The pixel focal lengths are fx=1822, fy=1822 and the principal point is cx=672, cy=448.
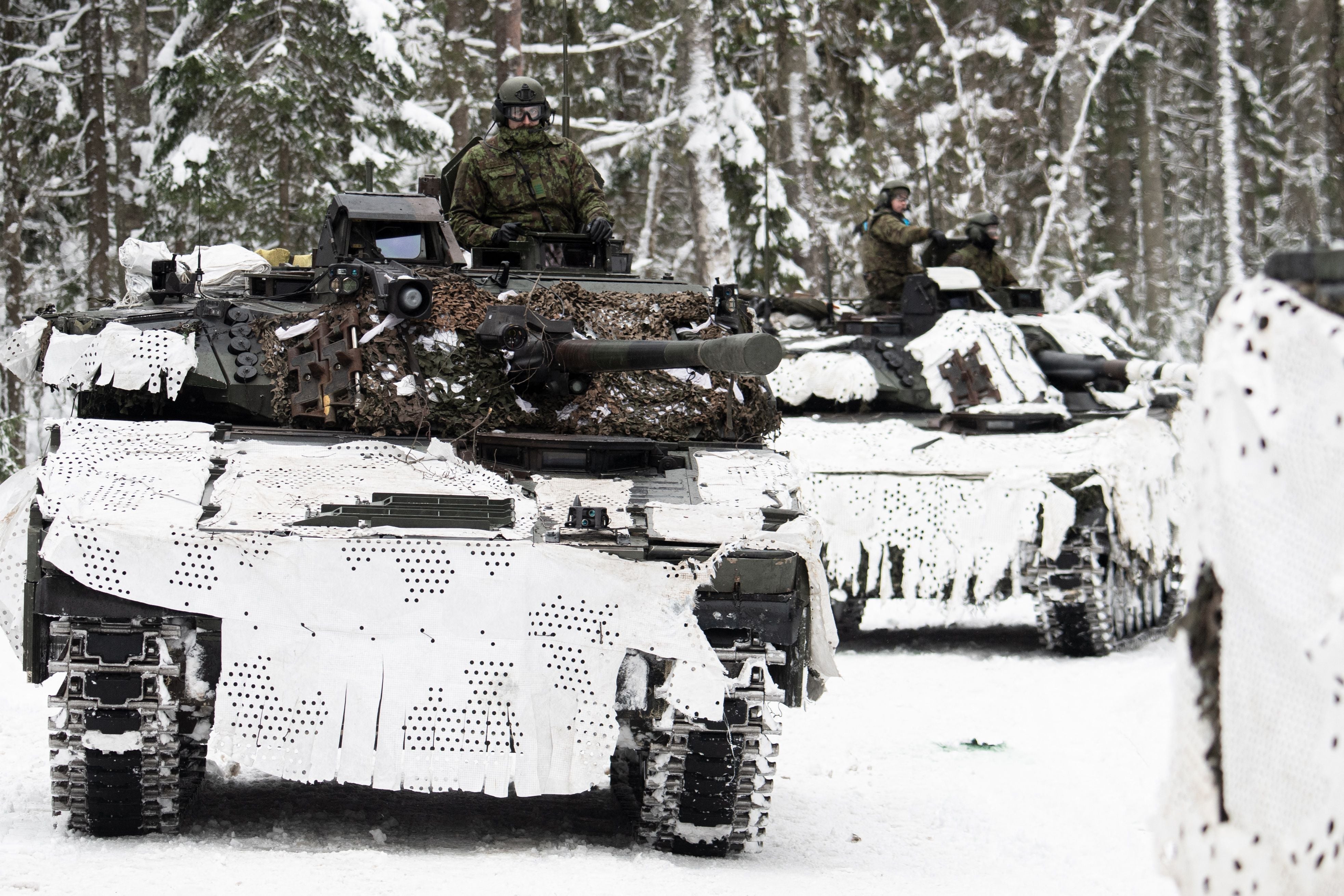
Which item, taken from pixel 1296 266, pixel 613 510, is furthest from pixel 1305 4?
pixel 1296 266

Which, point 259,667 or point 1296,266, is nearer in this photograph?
point 1296,266

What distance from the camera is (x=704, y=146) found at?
20.2m

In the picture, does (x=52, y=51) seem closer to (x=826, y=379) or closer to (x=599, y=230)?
(x=826, y=379)

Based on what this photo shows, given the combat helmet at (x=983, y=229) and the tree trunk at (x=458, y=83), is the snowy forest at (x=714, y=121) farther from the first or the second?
the combat helmet at (x=983, y=229)

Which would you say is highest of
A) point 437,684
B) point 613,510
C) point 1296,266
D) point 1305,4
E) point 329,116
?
point 1305,4

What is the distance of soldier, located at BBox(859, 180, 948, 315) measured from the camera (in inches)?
585

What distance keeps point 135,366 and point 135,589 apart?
5.21ft

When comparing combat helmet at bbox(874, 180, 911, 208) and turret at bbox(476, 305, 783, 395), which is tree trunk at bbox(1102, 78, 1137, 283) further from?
turret at bbox(476, 305, 783, 395)

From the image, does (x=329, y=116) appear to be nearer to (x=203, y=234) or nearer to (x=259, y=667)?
(x=203, y=234)

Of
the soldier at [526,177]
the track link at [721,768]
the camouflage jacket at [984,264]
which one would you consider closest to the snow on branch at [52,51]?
the camouflage jacket at [984,264]

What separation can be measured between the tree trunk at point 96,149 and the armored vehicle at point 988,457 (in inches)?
427

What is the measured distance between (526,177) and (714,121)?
1105 cm

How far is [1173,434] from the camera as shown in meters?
13.1

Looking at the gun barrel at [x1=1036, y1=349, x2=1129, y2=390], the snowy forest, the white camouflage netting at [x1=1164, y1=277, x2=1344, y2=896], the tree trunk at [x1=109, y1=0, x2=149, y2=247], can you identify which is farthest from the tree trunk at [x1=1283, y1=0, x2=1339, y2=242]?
the white camouflage netting at [x1=1164, y1=277, x2=1344, y2=896]
